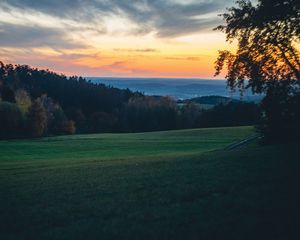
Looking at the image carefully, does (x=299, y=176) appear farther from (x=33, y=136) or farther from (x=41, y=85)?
(x=41, y=85)

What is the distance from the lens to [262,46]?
87.5ft

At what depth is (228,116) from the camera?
11500 cm

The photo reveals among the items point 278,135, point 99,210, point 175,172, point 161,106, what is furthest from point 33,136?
point 99,210

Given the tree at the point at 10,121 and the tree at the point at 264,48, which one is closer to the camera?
the tree at the point at 264,48

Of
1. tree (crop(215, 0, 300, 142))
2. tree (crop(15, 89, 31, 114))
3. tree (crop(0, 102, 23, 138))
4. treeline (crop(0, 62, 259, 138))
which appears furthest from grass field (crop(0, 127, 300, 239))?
tree (crop(15, 89, 31, 114))

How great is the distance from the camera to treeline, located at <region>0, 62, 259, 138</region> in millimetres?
88312

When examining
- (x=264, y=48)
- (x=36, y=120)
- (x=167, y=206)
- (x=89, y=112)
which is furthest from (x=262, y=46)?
(x=89, y=112)

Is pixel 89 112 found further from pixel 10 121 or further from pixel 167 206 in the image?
pixel 167 206

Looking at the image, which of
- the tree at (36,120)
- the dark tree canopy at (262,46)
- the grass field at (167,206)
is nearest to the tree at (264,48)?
the dark tree canopy at (262,46)

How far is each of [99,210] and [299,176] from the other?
294 inches

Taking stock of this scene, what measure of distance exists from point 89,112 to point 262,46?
128 m

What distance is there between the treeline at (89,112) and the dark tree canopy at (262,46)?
170 feet

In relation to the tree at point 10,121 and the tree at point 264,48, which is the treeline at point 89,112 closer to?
the tree at point 10,121

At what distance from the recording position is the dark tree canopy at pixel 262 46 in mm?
24312
